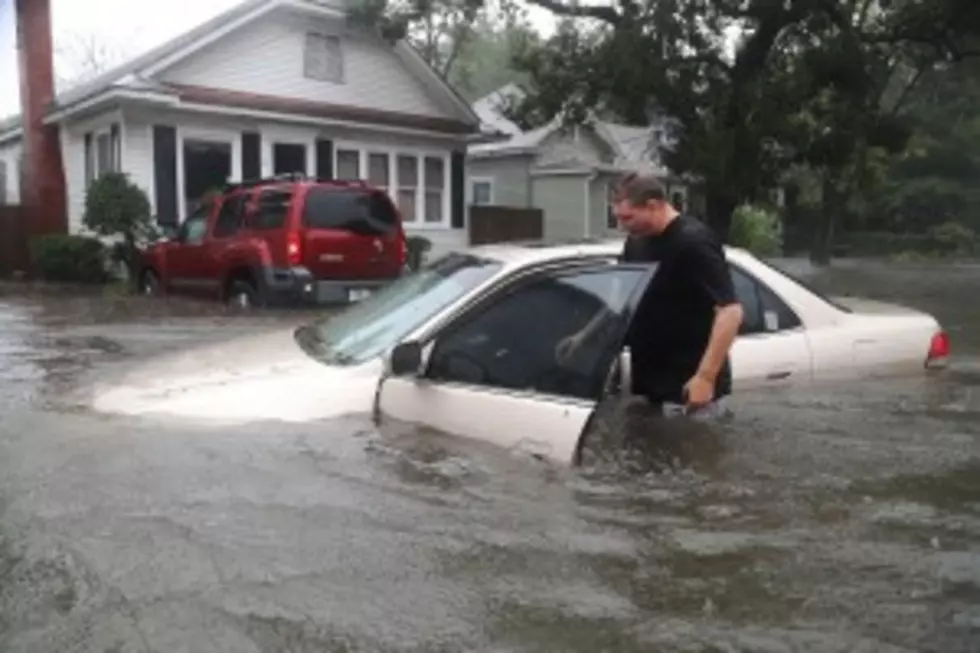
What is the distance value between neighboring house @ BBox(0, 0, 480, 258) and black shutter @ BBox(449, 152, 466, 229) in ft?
0.09

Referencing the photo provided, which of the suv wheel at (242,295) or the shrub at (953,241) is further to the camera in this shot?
the shrub at (953,241)

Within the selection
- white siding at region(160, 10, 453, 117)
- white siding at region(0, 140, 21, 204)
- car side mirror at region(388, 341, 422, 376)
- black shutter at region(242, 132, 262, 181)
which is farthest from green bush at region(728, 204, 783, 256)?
car side mirror at region(388, 341, 422, 376)

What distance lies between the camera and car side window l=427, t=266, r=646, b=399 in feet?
14.6

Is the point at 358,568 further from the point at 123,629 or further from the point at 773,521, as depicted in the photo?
the point at 773,521

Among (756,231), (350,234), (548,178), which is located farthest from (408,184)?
(756,231)

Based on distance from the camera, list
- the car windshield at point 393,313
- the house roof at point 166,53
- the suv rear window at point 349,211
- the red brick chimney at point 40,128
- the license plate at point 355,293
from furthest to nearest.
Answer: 1. the red brick chimney at point 40,128
2. the house roof at point 166,53
3. the suv rear window at point 349,211
4. the license plate at point 355,293
5. the car windshield at point 393,313

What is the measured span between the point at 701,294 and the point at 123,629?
2.68 m

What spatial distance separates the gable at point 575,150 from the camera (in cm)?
3338

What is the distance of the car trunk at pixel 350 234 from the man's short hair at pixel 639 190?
8.48 metres

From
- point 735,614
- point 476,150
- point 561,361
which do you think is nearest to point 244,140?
point 476,150

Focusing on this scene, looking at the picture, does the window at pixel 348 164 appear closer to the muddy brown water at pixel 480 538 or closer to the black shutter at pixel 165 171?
the black shutter at pixel 165 171

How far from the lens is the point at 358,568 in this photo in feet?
12.0

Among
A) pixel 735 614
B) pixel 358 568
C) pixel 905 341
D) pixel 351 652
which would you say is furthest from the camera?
pixel 905 341

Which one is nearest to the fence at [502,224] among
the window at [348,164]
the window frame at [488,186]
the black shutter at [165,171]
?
the window at [348,164]
